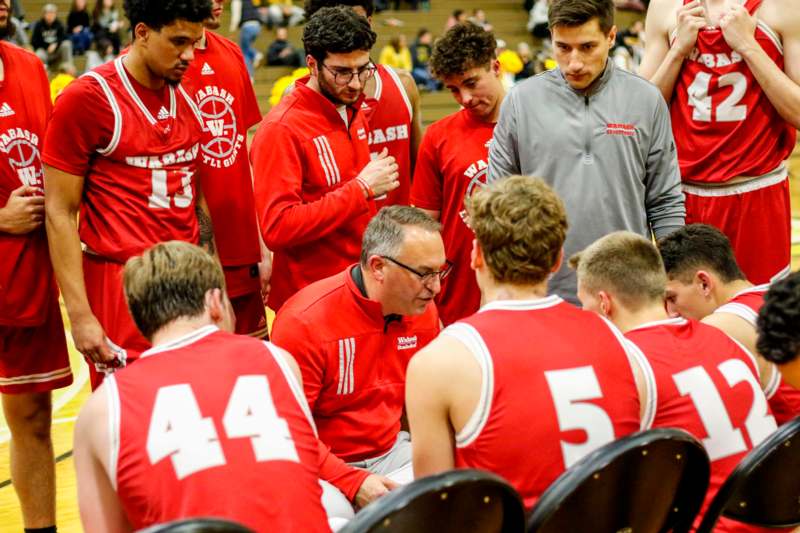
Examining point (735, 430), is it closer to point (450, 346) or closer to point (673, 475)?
point (673, 475)

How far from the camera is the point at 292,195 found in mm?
4023

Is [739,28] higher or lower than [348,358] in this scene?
higher

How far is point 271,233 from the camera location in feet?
13.2

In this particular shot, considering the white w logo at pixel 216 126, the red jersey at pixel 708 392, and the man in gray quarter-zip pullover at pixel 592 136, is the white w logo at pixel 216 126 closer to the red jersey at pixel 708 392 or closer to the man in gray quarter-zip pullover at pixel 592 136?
the man in gray quarter-zip pullover at pixel 592 136

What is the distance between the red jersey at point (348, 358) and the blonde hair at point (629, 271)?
0.84 meters

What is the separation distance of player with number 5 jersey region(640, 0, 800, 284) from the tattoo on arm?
6.02 feet

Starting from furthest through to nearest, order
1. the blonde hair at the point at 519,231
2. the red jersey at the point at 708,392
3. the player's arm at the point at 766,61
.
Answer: the player's arm at the point at 766,61 → the red jersey at the point at 708,392 → the blonde hair at the point at 519,231

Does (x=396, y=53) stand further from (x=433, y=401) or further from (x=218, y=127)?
(x=433, y=401)

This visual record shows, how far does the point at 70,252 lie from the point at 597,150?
5.89 ft

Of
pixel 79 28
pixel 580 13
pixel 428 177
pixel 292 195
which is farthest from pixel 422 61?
pixel 580 13

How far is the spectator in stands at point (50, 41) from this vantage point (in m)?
16.7

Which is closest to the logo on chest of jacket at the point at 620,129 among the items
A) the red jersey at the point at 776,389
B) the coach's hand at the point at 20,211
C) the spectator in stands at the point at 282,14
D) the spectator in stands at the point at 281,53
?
the red jersey at the point at 776,389

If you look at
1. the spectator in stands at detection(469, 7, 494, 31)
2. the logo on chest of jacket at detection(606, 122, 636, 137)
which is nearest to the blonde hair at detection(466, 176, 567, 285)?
the logo on chest of jacket at detection(606, 122, 636, 137)

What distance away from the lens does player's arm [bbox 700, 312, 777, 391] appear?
312 cm
